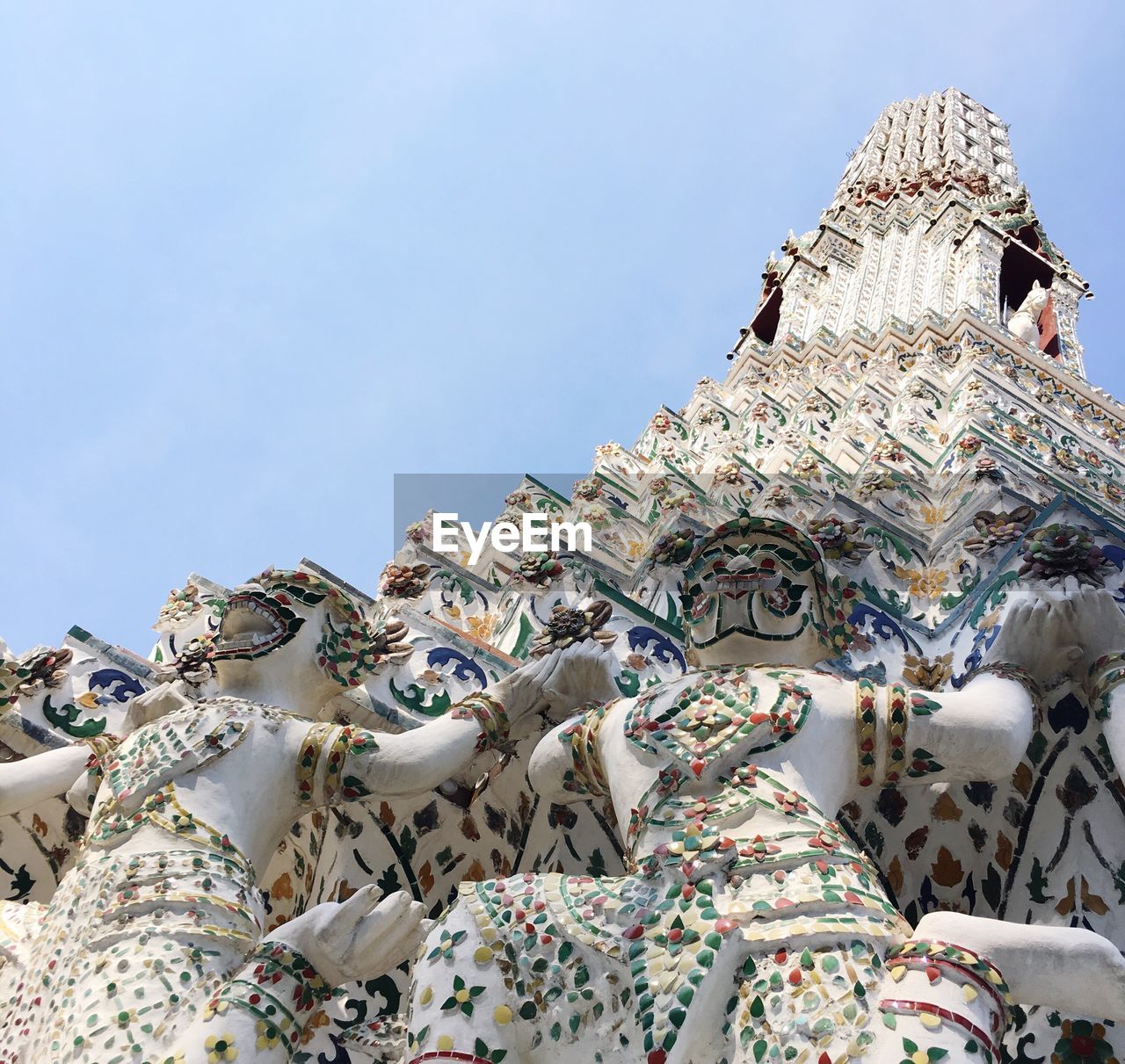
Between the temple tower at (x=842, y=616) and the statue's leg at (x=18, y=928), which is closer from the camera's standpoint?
the statue's leg at (x=18, y=928)

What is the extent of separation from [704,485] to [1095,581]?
13.0ft

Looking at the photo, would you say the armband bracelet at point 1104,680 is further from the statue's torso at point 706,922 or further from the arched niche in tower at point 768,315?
the arched niche in tower at point 768,315

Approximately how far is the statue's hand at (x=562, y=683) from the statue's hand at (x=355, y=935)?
1.10 meters

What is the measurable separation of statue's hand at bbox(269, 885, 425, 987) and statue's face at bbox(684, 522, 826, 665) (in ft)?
4.34

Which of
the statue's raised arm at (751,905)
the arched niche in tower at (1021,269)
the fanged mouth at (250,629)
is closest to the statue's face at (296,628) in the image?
the fanged mouth at (250,629)

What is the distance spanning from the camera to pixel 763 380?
12.1m

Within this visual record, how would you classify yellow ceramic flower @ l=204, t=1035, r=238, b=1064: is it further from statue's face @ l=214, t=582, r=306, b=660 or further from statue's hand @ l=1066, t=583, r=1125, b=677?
statue's hand @ l=1066, t=583, r=1125, b=677

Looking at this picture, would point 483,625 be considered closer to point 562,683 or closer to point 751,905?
point 562,683

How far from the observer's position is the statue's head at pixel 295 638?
5051 mm

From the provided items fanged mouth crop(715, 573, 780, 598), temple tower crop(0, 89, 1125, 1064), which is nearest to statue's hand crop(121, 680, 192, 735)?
temple tower crop(0, 89, 1125, 1064)

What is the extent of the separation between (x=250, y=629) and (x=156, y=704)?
1.36 ft

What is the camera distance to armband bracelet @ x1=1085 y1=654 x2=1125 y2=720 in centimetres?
435

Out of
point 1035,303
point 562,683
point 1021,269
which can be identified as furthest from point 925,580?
point 1021,269

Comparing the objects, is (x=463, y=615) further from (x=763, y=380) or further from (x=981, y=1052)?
(x=763, y=380)
